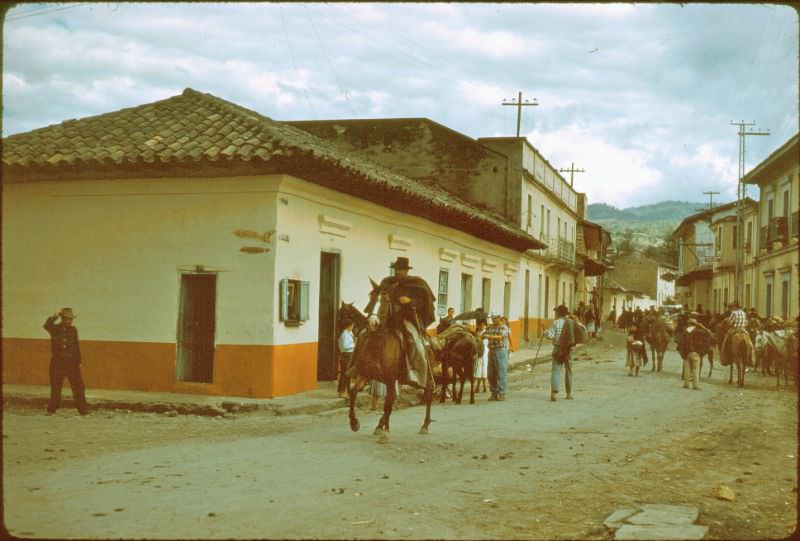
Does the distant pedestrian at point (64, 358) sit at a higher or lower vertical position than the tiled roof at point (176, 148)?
lower

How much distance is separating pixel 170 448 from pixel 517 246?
23.6 meters

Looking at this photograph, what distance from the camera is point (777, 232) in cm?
3216

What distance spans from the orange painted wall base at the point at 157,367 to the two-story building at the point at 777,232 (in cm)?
2045

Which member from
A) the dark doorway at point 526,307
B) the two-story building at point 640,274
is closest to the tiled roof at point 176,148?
the dark doorway at point 526,307

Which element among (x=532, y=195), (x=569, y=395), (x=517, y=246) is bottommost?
(x=569, y=395)

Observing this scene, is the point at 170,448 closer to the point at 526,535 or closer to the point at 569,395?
the point at 526,535

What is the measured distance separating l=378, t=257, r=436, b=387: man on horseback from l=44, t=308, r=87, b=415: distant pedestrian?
14.4ft

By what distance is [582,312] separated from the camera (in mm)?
42219

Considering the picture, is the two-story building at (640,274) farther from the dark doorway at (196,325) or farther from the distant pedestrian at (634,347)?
the dark doorway at (196,325)

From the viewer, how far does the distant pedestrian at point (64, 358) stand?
38.4ft

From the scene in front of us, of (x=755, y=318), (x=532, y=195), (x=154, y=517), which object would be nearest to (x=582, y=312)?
(x=532, y=195)

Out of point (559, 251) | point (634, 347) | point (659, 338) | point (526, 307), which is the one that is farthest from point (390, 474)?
point (559, 251)

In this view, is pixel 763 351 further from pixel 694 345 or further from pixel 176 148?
pixel 176 148

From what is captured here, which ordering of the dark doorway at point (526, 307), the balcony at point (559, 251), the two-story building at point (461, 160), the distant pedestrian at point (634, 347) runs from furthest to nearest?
the balcony at point (559, 251), the dark doorway at point (526, 307), the two-story building at point (461, 160), the distant pedestrian at point (634, 347)
